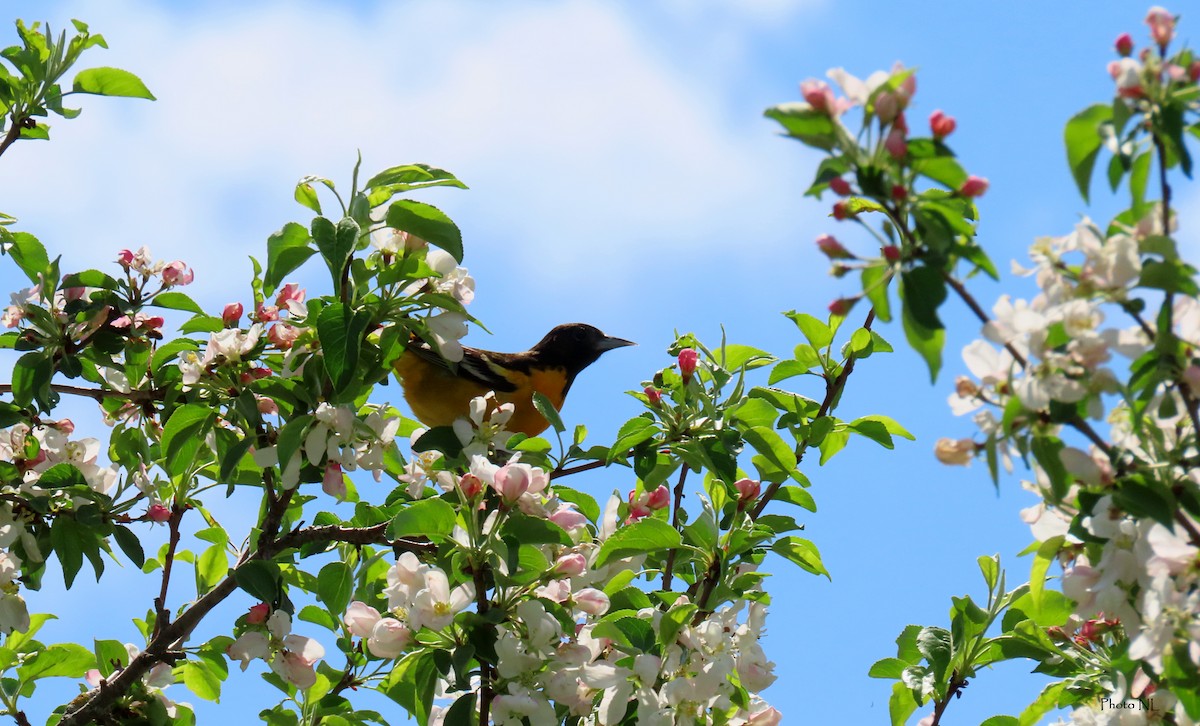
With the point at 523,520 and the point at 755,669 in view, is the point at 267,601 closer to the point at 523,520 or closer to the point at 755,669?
the point at 523,520

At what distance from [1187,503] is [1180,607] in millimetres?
165

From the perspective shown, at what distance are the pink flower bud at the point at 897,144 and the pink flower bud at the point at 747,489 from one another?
5.22 ft

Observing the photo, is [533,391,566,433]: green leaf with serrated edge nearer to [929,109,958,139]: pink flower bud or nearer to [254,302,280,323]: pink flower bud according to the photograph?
[254,302,280,323]: pink flower bud

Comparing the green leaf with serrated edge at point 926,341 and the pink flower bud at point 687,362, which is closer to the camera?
the green leaf with serrated edge at point 926,341

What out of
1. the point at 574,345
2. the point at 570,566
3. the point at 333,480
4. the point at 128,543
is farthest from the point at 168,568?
the point at 574,345

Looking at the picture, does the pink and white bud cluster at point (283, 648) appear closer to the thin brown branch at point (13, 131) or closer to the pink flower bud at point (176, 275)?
the pink flower bud at point (176, 275)

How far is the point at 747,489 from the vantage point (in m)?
3.35

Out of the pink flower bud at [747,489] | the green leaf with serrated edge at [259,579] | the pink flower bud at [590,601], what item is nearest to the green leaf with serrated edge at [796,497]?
the pink flower bud at [747,489]

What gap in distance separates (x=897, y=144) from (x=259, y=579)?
81.8 inches

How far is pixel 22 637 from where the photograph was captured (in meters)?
3.88

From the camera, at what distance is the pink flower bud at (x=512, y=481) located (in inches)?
107

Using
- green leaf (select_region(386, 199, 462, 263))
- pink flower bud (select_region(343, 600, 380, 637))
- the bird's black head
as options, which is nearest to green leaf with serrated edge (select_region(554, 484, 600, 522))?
pink flower bud (select_region(343, 600, 380, 637))

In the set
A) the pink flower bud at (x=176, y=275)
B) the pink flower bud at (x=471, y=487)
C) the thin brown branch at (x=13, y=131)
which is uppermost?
the thin brown branch at (x=13, y=131)

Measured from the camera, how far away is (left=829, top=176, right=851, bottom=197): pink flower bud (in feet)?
6.14
